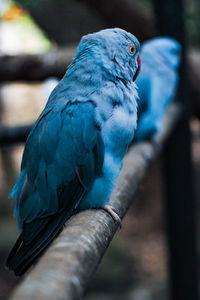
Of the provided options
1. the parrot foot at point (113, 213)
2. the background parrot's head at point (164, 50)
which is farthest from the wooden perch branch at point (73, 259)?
the background parrot's head at point (164, 50)

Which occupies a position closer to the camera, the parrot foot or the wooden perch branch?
the wooden perch branch

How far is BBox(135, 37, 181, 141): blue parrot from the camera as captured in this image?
1.57 meters

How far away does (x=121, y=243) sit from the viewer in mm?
3164

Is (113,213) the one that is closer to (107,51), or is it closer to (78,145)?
(78,145)

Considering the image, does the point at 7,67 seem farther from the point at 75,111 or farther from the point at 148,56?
the point at 75,111

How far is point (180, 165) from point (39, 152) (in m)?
1.27

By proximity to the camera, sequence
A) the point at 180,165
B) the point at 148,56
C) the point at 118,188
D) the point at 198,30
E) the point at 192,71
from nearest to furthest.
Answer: the point at 118,188 < the point at 148,56 < the point at 180,165 < the point at 192,71 < the point at 198,30

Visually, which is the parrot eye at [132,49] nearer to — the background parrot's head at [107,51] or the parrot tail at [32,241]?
the background parrot's head at [107,51]

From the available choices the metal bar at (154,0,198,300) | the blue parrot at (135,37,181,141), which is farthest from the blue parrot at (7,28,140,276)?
the metal bar at (154,0,198,300)

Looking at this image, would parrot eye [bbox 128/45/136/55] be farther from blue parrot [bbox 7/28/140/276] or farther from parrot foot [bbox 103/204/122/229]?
parrot foot [bbox 103/204/122/229]

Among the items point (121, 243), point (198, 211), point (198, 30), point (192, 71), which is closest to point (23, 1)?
point (192, 71)

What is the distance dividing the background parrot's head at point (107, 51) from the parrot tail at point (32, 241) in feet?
0.95

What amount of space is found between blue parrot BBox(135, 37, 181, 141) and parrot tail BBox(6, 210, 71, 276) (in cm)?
80

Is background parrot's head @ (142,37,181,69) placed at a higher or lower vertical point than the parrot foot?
lower
